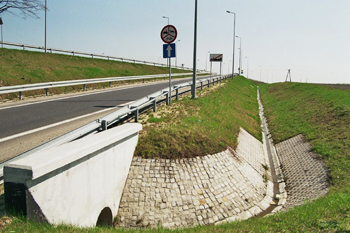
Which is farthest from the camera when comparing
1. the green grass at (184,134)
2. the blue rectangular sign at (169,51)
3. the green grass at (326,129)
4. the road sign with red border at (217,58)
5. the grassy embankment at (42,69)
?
the road sign with red border at (217,58)

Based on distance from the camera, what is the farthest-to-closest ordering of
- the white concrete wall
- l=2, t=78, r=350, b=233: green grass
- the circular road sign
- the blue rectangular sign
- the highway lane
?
the circular road sign
the blue rectangular sign
the highway lane
l=2, t=78, r=350, b=233: green grass
the white concrete wall

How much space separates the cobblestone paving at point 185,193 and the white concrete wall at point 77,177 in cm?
38

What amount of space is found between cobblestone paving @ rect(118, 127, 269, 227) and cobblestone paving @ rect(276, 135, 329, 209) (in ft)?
3.96

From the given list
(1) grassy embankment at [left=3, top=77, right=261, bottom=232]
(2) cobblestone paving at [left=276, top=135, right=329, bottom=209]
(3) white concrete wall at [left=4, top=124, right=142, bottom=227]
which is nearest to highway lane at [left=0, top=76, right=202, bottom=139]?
(1) grassy embankment at [left=3, top=77, right=261, bottom=232]

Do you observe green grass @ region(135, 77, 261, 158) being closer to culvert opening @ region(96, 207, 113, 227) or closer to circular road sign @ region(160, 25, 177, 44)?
culvert opening @ region(96, 207, 113, 227)

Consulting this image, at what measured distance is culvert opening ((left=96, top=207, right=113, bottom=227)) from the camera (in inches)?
260

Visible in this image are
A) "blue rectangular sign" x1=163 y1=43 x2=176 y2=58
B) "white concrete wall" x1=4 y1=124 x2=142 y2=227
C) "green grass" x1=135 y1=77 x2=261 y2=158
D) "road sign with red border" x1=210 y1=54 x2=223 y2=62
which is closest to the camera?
"white concrete wall" x1=4 y1=124 x2=142 y2=227

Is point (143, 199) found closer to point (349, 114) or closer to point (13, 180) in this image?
point (13, 180)

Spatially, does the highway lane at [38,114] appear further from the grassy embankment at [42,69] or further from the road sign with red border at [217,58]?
the road sign with red border at [217,58]

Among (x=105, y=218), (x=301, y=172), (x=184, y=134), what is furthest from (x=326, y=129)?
(x=105, y=218)

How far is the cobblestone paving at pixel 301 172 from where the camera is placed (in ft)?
30.0

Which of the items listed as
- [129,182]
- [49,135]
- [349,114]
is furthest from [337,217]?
[349,114]

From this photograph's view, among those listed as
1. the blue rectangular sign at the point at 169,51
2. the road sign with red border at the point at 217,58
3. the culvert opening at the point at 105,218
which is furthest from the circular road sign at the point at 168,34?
the road sign with red border at the point at 217,58

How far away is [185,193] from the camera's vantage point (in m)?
7.55
